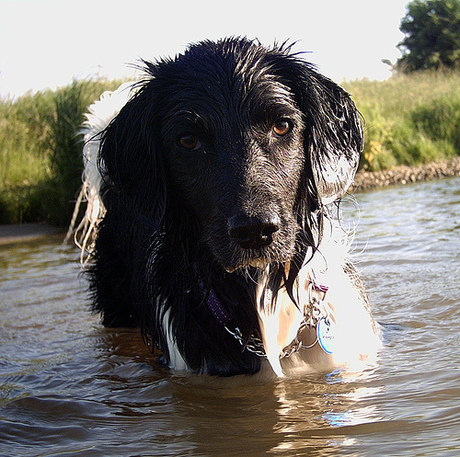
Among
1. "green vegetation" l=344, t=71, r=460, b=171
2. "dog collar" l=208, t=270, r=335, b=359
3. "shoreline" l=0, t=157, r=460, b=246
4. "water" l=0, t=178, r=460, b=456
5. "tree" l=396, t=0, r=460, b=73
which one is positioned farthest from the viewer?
"tree" l=396, t=0, r=460, b=73

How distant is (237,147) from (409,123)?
14982 mm

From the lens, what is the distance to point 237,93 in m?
2.75

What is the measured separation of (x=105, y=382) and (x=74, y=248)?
498 centimetres

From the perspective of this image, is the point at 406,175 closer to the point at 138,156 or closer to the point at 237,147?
the point at 138,156

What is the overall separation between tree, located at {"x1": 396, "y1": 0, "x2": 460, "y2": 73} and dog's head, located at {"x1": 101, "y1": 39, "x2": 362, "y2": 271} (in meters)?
46.8

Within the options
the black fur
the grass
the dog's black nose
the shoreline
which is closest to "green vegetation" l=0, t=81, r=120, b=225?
the grass

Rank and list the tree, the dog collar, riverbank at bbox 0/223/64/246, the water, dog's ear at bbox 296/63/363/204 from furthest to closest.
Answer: the tree, riverbank at bbox 0/223/64/246, the dog collar, dog's ear at bbox 296/63/363/204, the water

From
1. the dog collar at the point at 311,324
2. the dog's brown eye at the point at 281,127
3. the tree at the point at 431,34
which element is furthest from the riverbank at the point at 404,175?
the tree at the point at 431,34

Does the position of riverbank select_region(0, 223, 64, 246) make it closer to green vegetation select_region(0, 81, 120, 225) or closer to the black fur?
green vegetation select_region(0, 81, 120, 225)

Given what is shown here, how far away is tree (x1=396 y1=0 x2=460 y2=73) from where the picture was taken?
47812mm

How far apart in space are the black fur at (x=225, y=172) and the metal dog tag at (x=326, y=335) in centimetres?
33

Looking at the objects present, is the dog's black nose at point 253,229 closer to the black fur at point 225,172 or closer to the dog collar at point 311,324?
the black fur at point 225,172

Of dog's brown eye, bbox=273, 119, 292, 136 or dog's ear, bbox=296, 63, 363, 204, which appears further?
dog's ear, bbox=296, 63, 363, 204

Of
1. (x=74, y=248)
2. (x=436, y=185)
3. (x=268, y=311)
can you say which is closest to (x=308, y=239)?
(x=268, y=311)
